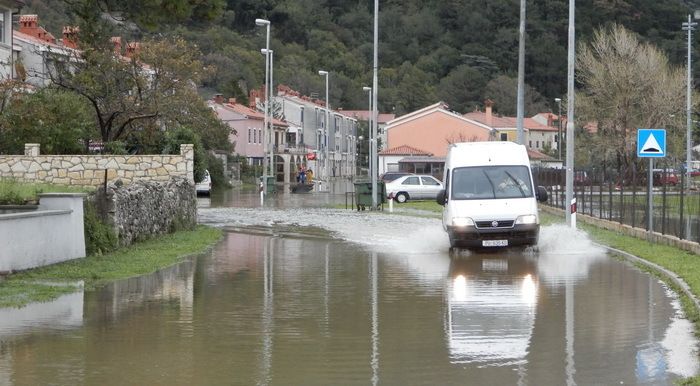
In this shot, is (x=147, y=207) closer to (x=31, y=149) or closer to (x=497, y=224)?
(x=31, y=149)

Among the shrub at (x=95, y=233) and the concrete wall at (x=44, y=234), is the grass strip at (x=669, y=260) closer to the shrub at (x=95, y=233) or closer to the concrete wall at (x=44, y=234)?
the concrete wall at (x=44, y=234)

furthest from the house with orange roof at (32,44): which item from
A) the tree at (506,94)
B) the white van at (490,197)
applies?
the tree at (506,94)

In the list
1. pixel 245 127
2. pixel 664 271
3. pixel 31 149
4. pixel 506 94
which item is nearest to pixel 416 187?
pixel 31 149

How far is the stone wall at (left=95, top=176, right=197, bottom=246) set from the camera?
75.3 ft

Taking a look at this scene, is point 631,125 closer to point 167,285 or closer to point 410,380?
point 167,285

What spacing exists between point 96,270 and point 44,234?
3.40 ft

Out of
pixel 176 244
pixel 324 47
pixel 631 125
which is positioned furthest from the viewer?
pixel 324 47

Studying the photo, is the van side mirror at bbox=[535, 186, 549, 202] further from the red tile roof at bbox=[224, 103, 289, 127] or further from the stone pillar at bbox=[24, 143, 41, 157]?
the red tile roof at bbox=[224, 103, 289, 127]

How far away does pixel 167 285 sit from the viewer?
1784 cm

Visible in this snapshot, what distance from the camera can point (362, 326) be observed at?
43.9ft

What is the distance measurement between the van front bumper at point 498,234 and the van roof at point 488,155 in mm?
1896

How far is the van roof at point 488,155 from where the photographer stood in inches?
979

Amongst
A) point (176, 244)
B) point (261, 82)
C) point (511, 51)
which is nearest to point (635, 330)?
point (176, 244)

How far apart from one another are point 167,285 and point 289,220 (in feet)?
65.7
